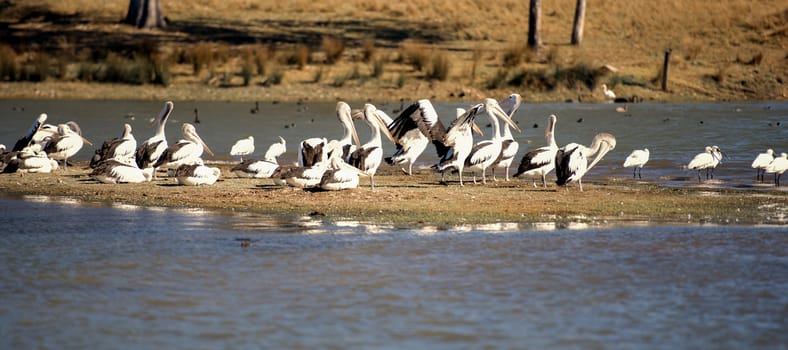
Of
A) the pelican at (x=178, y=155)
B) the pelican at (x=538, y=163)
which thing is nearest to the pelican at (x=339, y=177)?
the pelican at (x=538, y=163)

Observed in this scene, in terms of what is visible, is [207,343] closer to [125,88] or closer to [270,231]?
[270,231]

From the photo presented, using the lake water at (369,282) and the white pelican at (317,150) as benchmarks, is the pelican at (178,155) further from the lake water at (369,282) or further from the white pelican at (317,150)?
the lake water at (369,282)

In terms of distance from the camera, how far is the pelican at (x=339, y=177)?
1328cm

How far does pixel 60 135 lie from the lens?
17.0 m

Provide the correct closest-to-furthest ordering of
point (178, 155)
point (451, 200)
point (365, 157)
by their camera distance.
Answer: point (451, 200), point (365, 157), point (178, 155)

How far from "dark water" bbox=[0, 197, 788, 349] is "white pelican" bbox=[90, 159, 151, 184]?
250cm

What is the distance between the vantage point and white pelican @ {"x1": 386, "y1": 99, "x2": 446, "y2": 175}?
14867mm

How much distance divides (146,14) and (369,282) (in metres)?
32.7

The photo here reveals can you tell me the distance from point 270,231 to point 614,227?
11.0ft

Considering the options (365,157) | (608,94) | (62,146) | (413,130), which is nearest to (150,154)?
(62,146)

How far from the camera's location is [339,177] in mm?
13312

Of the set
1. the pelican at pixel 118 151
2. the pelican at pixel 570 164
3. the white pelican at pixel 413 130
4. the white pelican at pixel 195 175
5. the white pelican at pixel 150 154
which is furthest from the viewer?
the pelican at pixel 118 151

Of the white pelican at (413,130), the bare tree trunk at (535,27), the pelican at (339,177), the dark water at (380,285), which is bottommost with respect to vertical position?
the dark water at (380,285)

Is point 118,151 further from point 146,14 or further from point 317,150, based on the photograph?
point 146,14
